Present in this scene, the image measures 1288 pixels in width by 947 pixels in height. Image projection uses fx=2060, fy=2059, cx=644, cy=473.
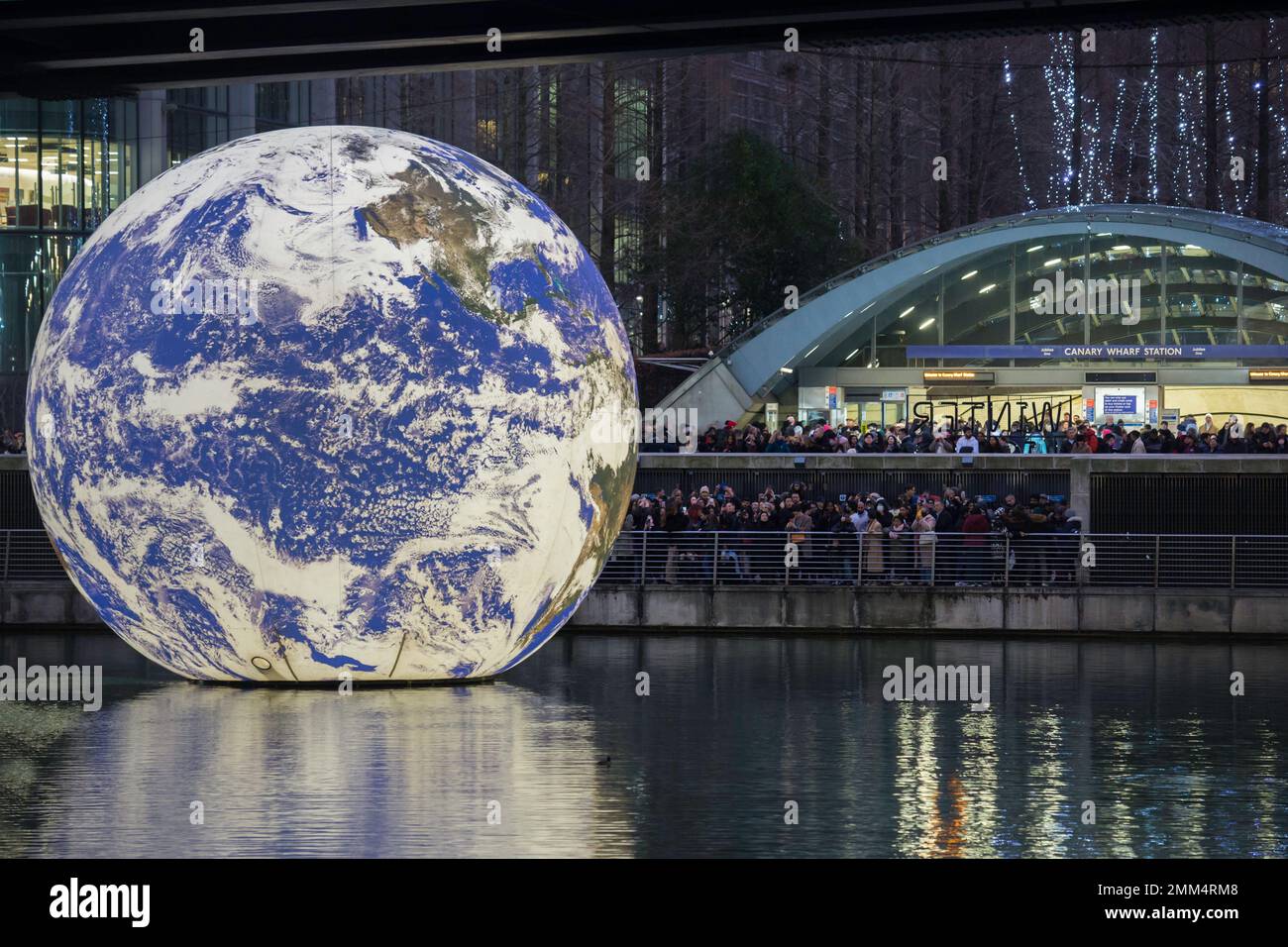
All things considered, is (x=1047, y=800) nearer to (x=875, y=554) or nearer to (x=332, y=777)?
(x=332, y=777)

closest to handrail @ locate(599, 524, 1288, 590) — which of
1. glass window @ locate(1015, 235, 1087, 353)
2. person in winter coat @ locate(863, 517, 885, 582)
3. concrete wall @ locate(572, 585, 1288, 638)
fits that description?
person in winter coat @ locate(863, 517, 885, 582)

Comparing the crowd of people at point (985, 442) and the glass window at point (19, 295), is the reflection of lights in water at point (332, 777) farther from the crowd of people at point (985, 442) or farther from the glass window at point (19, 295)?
the glass window at point (19, 295)

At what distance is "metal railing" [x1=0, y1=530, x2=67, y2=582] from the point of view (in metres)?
35.3

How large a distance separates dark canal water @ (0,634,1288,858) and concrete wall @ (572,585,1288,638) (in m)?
6.27

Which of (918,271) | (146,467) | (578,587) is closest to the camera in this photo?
(146,467)

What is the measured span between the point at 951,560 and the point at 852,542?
5.65ft

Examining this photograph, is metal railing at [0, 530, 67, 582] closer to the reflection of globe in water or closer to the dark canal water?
the dark canal water

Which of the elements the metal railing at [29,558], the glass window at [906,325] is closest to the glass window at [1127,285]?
the glass window at [906,325]

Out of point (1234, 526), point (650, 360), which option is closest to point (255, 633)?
point (1234, 526)

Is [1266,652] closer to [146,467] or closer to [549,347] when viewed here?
[549,347]

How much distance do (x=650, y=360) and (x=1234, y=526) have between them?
2307 centimetres

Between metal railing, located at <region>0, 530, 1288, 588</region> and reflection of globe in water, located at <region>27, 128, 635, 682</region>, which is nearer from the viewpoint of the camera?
reflection of globe in water, located at <region>27, 128, 635, 682</region>

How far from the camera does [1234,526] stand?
36.1 m

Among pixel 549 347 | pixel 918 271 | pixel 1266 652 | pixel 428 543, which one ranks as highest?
pixel 918 271
